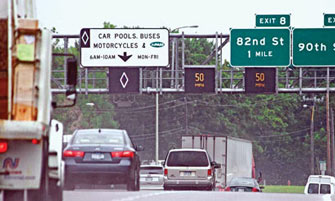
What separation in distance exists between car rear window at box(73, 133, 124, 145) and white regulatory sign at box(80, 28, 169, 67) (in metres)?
19.9

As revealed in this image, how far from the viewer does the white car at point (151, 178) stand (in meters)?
42.7

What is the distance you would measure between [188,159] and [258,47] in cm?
1043

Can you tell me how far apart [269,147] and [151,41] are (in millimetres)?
87287

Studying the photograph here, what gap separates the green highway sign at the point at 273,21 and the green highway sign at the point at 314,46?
0.75 m

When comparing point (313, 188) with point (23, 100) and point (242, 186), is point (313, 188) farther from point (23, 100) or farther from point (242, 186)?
point (23, 100)

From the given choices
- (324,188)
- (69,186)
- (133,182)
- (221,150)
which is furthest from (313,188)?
(133,182)

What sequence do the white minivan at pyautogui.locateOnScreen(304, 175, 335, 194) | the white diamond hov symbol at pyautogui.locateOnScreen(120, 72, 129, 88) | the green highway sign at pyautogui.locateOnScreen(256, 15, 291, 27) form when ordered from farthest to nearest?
1. the white minivan at pyautogui.locateOnScreen(304, 175, 335, 194)
2. the white diamond hov symbol at pyautogui.locateOnScreen(120, 72, 129, 88)
3. the green highway sign at pyautogui.locateOnScreen(256, 15, 291, 27)

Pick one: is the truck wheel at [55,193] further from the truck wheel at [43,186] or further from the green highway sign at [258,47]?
the green highway sign at [258,47]

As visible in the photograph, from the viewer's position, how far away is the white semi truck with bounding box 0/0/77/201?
12.4 m

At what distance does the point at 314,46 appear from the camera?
151 feet

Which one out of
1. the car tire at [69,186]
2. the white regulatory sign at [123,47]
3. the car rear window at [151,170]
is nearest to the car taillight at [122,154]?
the car tire at [69,186]

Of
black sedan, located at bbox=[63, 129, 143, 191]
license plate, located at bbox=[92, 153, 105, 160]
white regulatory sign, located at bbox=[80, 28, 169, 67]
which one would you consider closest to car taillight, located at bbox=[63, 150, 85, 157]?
black sedan, located at bbox=[63, 129, 143, 191]

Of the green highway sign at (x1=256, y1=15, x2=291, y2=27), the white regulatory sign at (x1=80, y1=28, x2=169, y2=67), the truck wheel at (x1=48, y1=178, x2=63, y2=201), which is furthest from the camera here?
the green highway sign at (x1=256, y1=15, x2=291, y2=27)

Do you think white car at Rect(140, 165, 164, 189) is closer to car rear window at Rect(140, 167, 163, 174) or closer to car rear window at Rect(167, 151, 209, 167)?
car rear window at Rect(140, 167, 163, 174)
